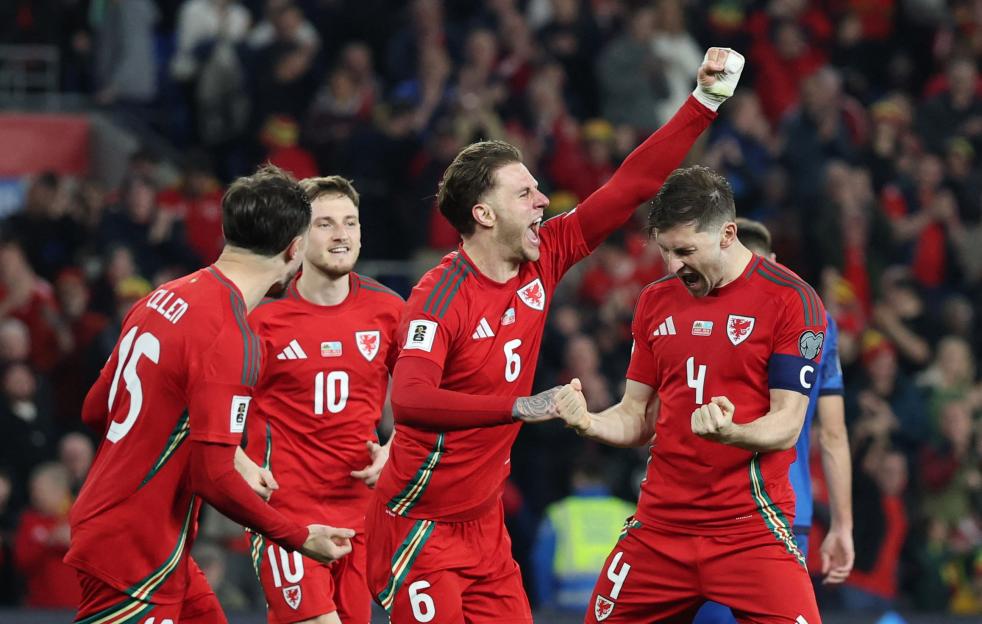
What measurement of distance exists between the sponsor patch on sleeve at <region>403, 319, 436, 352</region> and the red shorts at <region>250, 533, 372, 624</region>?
4.53ft

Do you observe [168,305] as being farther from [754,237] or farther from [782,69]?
[782,69]

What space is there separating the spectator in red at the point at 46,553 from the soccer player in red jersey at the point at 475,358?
4408 mm

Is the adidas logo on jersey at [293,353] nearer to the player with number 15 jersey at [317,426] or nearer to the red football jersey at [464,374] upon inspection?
the player with number 15 jersey at [317,426]

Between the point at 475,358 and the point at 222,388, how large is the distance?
119 centimetres

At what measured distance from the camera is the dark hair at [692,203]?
244 inches

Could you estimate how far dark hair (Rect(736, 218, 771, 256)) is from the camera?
734 centimetres

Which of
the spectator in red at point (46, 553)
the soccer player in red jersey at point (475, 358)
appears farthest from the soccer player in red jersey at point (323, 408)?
the spectator in red at point (46, 553)

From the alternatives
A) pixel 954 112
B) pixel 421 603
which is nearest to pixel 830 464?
pixel 421 603

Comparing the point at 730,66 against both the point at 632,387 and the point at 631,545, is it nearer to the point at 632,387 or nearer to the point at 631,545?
the point at 632,387

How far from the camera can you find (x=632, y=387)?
6613mm

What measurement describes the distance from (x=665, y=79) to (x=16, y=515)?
24.7ft

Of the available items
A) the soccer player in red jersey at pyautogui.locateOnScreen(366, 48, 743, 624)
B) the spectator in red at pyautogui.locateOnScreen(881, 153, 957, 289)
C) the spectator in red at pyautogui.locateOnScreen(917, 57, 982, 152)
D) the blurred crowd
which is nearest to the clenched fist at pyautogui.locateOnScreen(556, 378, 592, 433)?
the soccer player in red jersey at pyautogui.locateOnScreen(366, 48, 743, 624)

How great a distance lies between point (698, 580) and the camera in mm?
6273

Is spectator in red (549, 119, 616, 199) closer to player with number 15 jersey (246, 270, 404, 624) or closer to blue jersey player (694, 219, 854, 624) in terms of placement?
blue jersey player (694, 219, 854, 624)
